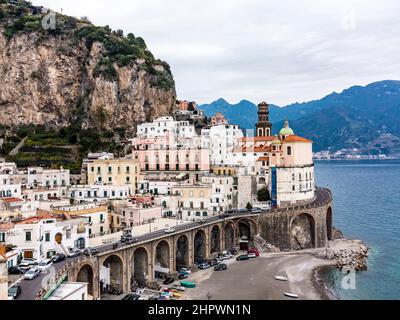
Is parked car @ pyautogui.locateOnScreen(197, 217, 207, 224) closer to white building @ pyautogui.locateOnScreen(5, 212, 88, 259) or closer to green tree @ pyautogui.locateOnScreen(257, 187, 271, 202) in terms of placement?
green tree @ pyautogui.locateOnScreen(257, 187, 271, 202)

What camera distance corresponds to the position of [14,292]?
91.7 ft

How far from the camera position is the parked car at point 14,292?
89.2 ft

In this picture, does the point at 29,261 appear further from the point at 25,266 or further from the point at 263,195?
the point at 263,195

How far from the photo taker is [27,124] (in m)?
98.8

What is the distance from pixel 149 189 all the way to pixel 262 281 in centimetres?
2656

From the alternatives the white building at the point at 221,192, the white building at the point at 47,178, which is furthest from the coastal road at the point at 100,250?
the white building at the point at 47,178

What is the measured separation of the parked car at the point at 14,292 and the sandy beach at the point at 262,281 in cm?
1727

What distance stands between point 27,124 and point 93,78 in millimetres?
16756

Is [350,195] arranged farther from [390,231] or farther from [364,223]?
[390,231]

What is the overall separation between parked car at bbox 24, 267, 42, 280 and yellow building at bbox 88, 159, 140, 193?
38134 millimetres

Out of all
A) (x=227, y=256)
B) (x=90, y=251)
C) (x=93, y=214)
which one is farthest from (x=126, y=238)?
(x=227, y=256)

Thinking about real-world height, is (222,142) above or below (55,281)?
above

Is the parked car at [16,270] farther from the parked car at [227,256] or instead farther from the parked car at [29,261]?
the parked car at [227,256]
